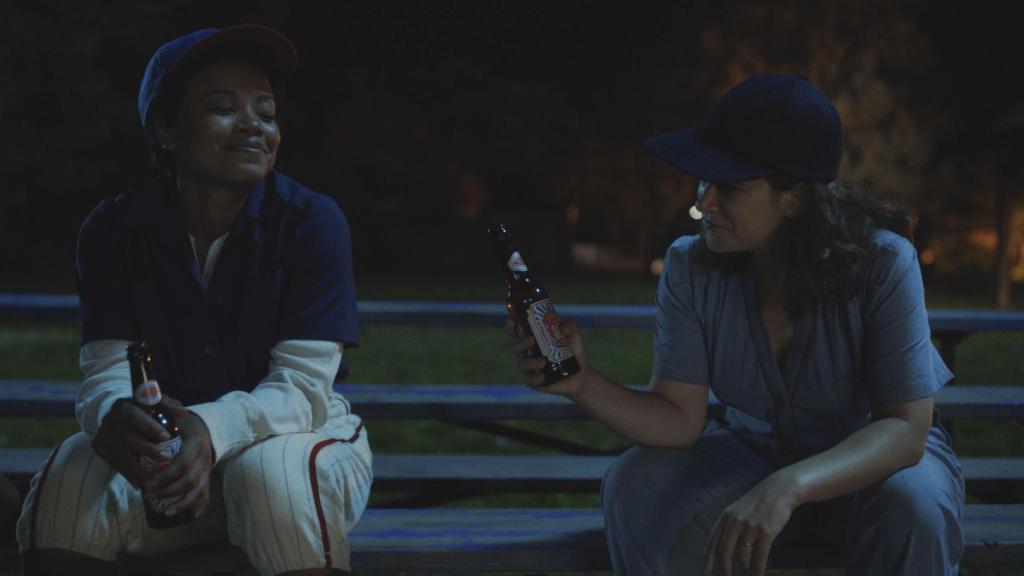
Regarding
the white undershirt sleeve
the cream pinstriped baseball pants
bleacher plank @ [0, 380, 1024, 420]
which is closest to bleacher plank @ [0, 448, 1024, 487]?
bleacher plank @ [0, 380, 1024, 420]

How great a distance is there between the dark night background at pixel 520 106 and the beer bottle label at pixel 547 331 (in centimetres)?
1907

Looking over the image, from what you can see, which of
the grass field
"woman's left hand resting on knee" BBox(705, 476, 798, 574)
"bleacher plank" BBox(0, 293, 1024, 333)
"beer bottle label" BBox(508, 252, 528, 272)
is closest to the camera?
"woman's left hand resting on knee" BBox(705, 476, 798, 574)

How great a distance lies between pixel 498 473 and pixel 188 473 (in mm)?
1344

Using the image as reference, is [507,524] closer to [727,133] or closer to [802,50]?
[727,133]

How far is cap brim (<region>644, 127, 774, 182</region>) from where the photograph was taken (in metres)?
2.50

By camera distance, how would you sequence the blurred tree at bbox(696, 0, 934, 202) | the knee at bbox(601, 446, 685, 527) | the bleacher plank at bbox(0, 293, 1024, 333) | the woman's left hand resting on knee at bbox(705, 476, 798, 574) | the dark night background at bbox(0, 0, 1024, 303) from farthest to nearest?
the blurred tree at bbox(696, 0, 934, 202)
the dark night background at bbox(0, 0, 1024, 303)
the bleacher plank at bbox(0, 293, 1024, 333)
the knee at bbox(601, 446, 685, 527)
the woman's left hand resting on knee at bbox(705, 476, 798, 574)

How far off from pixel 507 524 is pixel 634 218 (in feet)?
123

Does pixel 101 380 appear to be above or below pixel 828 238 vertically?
below

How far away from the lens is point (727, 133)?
8.39 ft

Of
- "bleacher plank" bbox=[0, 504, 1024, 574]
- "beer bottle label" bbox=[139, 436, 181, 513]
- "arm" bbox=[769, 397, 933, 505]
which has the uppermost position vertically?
"arm" bbox=[769, 397, 933, 505]

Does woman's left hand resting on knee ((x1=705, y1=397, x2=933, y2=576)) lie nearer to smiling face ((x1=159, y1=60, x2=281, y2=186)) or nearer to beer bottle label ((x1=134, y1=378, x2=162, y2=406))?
beer bottle label ((x1=134, y1=378, x2=162, y2=406))

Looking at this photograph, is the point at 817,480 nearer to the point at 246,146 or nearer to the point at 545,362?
the point at 545,362

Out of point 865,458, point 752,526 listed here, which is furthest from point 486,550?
point 865,458

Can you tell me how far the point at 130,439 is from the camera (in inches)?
92.2
